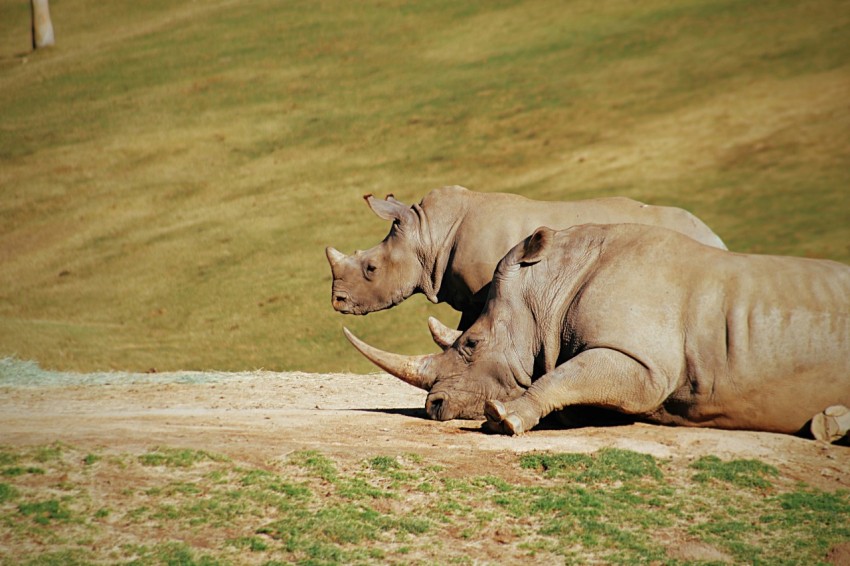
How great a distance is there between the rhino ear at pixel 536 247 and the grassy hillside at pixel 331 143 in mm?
7074

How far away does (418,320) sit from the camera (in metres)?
17.1

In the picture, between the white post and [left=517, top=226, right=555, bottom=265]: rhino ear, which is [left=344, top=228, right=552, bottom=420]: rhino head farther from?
the white post

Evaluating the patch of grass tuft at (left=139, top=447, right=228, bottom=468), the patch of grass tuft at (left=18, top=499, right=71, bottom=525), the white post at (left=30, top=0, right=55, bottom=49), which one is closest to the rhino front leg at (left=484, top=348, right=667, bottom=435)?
the patch of grass tuft at (left=139, top=447, right=228, bottom=468)

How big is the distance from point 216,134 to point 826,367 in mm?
18591

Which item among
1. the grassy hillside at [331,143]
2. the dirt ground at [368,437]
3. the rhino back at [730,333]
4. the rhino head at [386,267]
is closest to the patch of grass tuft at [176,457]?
the dirt ground at [368,437]

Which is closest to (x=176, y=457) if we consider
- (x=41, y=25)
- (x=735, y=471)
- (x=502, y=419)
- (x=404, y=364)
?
(x=502, y=419)

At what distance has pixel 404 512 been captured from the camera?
22.3 ft

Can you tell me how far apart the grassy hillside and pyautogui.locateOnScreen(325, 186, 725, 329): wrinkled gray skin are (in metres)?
4.00

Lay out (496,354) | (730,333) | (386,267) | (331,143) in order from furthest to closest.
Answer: (331,143)
(386,267)
(496,354)
(730,333)

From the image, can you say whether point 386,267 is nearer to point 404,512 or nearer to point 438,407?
point 438,407

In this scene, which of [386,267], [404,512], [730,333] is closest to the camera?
[404,512]

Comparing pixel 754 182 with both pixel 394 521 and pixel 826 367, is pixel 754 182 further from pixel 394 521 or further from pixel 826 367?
pixel 394 521

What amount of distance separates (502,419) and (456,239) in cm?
358

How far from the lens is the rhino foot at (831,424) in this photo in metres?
8.05
